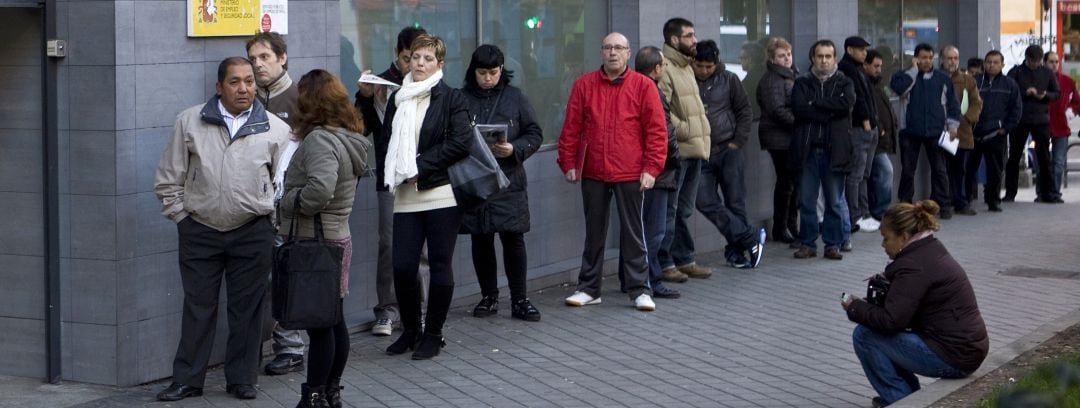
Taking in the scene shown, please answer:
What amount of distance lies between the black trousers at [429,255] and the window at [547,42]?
2.51 m

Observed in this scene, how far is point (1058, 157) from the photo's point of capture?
17312 millimetres

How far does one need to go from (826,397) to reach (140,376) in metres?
3.27

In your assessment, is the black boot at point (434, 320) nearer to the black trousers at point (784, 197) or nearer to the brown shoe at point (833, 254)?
the brown shoe at point (833, 254)

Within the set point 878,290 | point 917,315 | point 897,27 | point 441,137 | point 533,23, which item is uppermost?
point 897,27

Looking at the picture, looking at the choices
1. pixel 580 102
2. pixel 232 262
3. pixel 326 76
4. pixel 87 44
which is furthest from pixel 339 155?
pixel 580 102

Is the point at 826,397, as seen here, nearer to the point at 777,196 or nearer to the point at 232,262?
the point at 232,262

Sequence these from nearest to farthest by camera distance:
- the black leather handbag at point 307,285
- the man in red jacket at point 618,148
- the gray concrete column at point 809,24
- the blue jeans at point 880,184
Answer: the black leather handbag at point 307,285
the man in red jacket at point 618,148
the blue jeans at point 880,184
the gray concrete column at point 809,24

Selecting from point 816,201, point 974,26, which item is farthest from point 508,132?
point 974,26

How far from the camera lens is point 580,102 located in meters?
9.73

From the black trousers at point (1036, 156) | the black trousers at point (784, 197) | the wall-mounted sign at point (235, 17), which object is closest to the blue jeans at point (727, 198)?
the black trousers at point (784, 197)

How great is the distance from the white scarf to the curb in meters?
2.68

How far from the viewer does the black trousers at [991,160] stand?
16344 millimetres

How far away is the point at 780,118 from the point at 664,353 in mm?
4859

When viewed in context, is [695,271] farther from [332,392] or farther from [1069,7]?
[1069,7]
